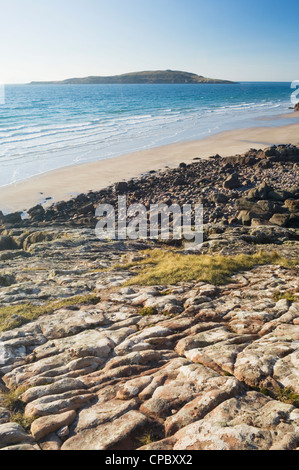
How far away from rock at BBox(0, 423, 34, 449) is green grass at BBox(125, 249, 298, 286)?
20.4 feet

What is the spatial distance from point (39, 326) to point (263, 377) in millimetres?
5462

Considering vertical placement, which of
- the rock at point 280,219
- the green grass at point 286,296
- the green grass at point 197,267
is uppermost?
the rock at point 280,219

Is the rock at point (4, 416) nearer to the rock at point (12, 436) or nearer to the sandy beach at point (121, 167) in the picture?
the rock at point (12, 436)

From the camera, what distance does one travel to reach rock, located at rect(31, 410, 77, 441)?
17.6 ft

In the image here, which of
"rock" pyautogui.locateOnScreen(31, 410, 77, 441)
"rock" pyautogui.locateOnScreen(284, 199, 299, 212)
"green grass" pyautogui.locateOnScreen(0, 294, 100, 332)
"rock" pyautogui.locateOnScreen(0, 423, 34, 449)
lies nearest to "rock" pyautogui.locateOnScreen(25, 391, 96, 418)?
"rock" pyautogui.locateOnScreen(31, 410, 77, 441)

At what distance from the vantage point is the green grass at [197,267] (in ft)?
37.1

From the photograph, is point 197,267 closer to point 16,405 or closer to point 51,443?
point 16,405

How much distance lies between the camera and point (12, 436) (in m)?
5.22

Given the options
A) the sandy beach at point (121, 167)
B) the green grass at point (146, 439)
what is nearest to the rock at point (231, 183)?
the sandy beach at point (121, 167)

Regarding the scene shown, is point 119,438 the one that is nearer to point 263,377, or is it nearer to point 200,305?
point 263,377

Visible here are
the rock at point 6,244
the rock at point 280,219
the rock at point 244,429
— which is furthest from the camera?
the rock at point 280,219

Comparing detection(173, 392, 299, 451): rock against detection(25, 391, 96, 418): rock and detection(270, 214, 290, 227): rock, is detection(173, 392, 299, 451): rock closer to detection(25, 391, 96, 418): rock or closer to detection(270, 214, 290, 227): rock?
detection(25, 391, 96, 418): rock

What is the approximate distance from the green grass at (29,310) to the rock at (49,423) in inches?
146
